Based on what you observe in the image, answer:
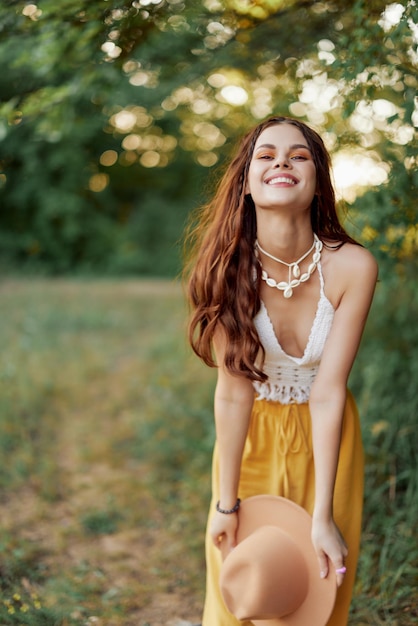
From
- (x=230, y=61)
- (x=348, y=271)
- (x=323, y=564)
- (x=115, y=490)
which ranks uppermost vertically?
(x=230, y=61)

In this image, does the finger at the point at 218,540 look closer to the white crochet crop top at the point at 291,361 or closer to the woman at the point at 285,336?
the woman at the point at 285,336

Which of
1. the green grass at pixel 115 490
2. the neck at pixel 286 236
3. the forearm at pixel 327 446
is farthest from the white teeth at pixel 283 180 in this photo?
the green grass at pixel 115 490

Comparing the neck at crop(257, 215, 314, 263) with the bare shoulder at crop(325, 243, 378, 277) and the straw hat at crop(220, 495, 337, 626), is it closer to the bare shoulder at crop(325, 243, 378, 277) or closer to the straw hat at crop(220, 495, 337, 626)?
the bare shoulder at crop(325, 243, 378, 277)

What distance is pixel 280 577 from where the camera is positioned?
1.78m

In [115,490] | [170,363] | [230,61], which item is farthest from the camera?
[170,363]

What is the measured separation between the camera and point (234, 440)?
2002 mm

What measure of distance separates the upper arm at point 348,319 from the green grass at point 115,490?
1236mm

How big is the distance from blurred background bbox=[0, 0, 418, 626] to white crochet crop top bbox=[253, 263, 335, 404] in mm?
750

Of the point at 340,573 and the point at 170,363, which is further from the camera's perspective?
the point at 170,363

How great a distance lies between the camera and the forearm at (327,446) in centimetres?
184

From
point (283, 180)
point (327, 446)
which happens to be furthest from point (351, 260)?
point (327, 446)

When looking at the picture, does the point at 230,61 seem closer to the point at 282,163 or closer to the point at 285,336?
the point at 282,163

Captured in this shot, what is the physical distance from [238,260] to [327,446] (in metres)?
0.62

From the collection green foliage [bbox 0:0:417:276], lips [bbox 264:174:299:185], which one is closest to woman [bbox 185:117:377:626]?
lips [bbox 264:174:299:185]
